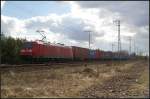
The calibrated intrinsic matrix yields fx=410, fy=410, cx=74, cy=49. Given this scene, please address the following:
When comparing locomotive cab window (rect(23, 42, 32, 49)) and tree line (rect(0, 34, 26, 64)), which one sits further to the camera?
tree line (rect(0, 34, 26, 64))

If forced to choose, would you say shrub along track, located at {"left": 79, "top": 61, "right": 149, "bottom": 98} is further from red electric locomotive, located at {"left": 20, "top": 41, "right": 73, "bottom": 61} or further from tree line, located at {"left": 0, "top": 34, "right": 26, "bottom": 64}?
tree line, located at {"left": 0, "top": 34, "right": 26, "bottom": 64}

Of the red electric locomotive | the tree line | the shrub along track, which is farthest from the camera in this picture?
the tree line

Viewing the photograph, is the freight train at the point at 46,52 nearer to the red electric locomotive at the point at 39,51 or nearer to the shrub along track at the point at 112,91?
the red electric locomotive at the point at 39,51

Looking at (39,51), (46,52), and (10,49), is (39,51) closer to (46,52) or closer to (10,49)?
(46,52)

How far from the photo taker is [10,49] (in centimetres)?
5419

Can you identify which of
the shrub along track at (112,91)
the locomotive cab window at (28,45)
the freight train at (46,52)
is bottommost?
the shrub along track at (112,91)

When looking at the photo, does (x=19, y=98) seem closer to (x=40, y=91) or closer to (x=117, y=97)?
(x=40, y=91)

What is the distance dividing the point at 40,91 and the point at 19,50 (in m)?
35.3

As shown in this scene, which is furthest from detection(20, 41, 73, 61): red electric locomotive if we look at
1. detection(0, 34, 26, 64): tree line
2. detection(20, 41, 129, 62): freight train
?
detection(0, 34, 26, 64): tree line

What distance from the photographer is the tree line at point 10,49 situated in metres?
51.7

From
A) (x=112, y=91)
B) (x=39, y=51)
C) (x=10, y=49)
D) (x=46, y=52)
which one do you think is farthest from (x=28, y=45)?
(x=112, y=91)

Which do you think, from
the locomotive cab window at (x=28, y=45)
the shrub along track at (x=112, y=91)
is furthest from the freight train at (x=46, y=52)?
the shrub along track at (x=112, y=91)

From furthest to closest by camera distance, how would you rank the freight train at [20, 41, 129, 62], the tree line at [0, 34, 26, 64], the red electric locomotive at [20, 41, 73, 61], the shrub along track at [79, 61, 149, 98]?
the tree line at [0, 34, 26, 64], the freight train at [20, 41, 129, 62], the red electric locomotive at [20, 41, 73, 61], the shrub along track at [79, 61, 149, 98]

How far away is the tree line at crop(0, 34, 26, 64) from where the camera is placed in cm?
5168
